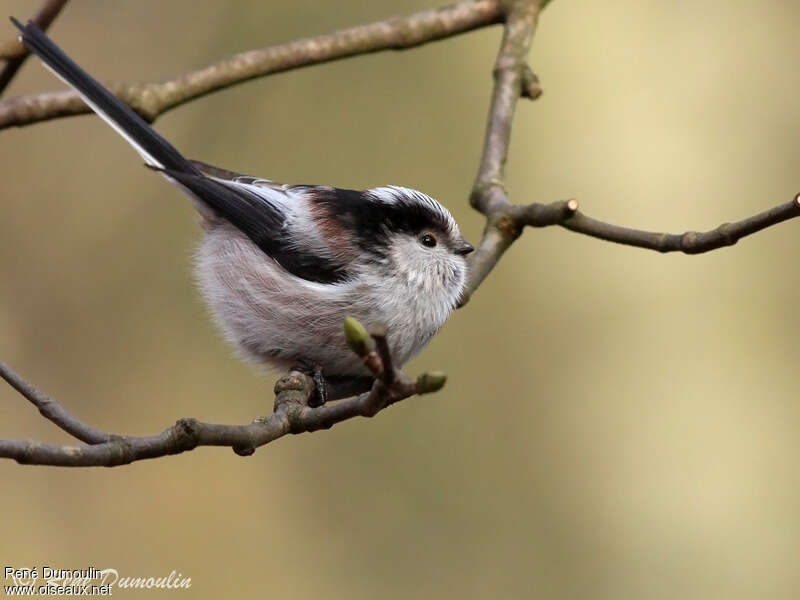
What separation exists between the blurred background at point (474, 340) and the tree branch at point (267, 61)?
5.20ft

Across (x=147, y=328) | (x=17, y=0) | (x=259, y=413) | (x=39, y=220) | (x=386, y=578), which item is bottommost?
(x=386, y=578)

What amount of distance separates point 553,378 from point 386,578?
4.42ft

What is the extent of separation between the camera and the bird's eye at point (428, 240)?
3.54 metres

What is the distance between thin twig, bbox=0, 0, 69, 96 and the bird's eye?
4.65 ft

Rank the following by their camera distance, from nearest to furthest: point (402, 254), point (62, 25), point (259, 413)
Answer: point (402, 254) → point (259, 413) → point (62, 25)

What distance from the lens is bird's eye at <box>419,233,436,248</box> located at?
11.6ft

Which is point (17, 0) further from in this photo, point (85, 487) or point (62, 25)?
point (85, 487)

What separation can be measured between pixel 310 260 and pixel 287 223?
0.60 ft

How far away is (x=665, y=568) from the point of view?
5121 mm

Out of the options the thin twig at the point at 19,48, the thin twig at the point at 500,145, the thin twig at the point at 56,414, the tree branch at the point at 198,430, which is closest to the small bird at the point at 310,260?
the thin twig at the point at 500,145

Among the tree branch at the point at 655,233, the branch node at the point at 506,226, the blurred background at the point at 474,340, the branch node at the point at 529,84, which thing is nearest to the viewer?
the tree branch at the point at 655,233

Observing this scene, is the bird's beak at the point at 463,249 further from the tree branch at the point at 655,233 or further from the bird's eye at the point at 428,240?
the tree branch at the point at 655,233

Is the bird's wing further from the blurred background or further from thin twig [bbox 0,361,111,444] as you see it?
the blurred background

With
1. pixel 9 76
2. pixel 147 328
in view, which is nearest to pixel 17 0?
pixel 147 328
